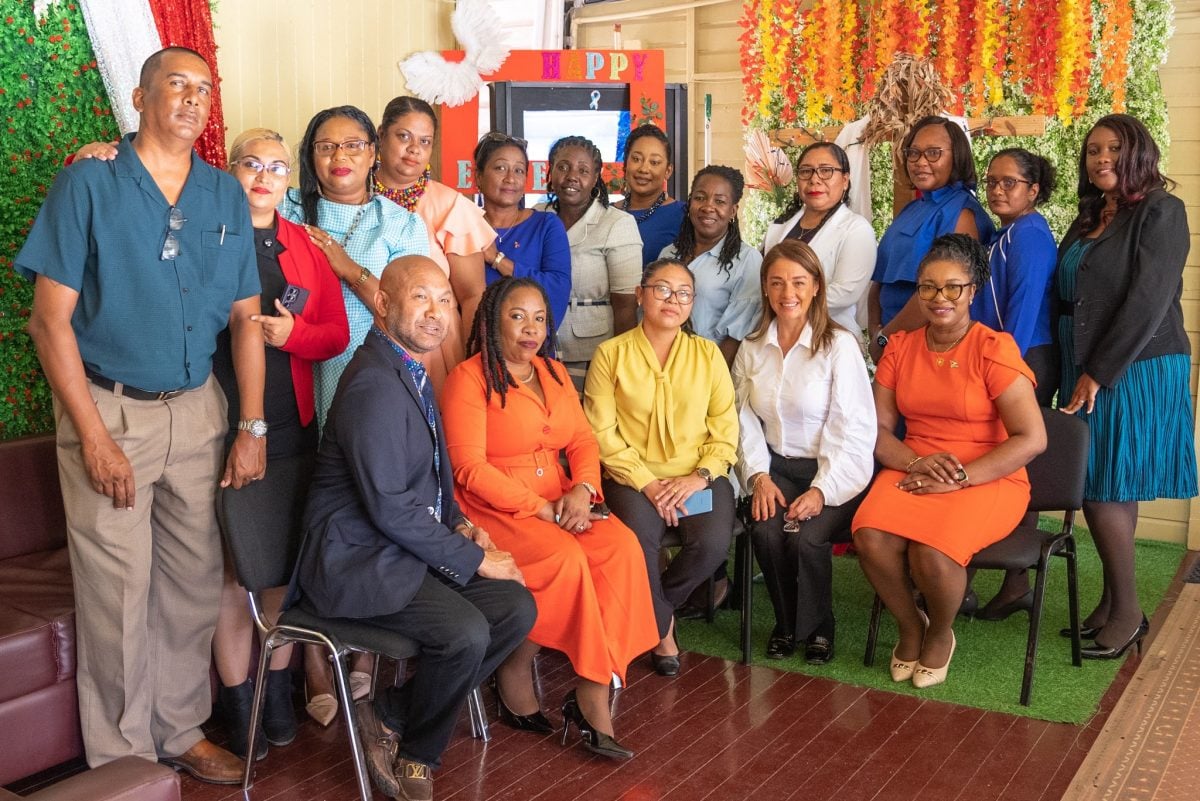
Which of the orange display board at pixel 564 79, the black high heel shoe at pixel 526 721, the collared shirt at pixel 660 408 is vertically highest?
the orange display board at pixel 564 79

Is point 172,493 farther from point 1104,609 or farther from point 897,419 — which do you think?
point 1104,609

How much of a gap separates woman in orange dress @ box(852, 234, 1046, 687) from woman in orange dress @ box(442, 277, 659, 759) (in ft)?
2.88

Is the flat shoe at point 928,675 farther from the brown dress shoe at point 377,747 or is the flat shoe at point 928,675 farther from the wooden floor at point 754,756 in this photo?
the brown dress shoe at point 377,747

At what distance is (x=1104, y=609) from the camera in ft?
13.7

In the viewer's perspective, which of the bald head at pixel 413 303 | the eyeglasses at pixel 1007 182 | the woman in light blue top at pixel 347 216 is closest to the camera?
the bald head at pixel 413 303

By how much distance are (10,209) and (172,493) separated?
1.55m

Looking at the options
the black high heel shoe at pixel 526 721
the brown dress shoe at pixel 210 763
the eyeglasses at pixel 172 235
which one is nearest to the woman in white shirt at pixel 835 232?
the black high heel shoe at pixel 526 721

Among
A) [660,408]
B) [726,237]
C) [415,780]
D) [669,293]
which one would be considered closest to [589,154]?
[726,237]

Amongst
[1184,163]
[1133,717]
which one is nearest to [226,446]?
[1133,717]

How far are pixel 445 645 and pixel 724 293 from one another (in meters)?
1.96

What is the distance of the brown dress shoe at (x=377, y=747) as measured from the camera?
9.75 ft

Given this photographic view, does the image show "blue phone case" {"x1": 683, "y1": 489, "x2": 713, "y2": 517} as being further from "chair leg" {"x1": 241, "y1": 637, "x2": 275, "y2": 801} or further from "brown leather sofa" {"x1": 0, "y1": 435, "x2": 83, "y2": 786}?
"brown leather sofa" {"x1": 0, "y1": 435, "x2": 83, "y2": 786}

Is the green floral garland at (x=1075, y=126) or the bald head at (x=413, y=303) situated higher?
the green floral garland at (x=1075, y=126)

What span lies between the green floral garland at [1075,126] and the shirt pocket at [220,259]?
3638mm
